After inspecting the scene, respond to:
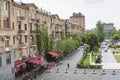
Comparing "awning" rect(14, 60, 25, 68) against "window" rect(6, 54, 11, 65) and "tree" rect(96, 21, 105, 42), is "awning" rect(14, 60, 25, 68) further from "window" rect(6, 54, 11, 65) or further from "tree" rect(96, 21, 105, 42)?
"tree" rect(96, 21, 105, 42)

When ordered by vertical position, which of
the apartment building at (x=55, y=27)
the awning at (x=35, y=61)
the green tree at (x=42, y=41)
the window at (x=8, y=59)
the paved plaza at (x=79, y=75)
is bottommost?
the paved plaza at (x=79, y=75)

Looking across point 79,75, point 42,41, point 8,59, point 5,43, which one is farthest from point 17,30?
point 79,75

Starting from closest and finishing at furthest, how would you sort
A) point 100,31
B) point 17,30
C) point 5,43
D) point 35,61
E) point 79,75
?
point 5,43, point 79,75, point 17,30, point 35,61, point 100,31

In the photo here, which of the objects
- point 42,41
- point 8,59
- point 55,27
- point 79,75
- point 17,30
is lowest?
point 79,75

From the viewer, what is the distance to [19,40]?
54375 millimetres

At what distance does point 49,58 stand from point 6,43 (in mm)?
27397

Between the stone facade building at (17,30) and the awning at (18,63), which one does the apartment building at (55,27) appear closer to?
the stone facade building at (17,30)

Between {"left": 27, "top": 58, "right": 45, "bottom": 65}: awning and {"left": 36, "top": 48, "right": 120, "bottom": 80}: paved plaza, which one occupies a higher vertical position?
{"left": 27, "top": 58, "right": 45, "bottom": 65}: awning

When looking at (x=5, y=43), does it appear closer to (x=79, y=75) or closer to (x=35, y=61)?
(x=35, y=61)

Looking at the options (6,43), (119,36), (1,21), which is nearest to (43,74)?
(6,43)

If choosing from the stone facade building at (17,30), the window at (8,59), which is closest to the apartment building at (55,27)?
the stone facade building at (17,30)

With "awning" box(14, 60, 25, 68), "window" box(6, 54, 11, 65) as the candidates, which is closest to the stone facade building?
"window" box(6, 54, 11, 65)

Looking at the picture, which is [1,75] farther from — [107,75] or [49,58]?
[49,58]

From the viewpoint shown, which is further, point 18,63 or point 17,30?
point 17,30
